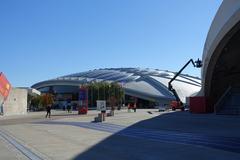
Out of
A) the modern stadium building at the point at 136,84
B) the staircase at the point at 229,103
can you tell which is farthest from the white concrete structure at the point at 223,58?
the modern stadium building at the point at 136,84

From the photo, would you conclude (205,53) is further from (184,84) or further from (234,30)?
(184,84)

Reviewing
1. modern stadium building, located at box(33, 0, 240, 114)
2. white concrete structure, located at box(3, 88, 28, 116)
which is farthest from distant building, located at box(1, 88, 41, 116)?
modern stadium building, located at box(33, 0, 240, 114)

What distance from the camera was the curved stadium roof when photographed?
122 m

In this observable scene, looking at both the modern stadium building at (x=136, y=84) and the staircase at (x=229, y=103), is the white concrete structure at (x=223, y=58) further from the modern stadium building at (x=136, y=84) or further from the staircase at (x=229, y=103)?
the modern stadium building at (x=136, y=84)

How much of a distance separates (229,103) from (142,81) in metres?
79.4

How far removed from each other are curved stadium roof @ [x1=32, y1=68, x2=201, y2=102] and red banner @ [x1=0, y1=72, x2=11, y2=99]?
6062 cm

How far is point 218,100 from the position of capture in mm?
54969

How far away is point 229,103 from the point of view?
168ft

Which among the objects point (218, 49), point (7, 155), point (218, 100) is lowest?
point (7, 155)

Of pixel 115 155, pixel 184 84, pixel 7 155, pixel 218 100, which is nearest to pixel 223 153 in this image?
pixel 115 155

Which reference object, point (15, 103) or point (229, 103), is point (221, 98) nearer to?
point (229, 103)

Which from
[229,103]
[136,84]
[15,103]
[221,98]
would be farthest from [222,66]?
[136,84]

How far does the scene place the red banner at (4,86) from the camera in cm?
6004

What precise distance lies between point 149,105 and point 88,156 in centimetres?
10787
